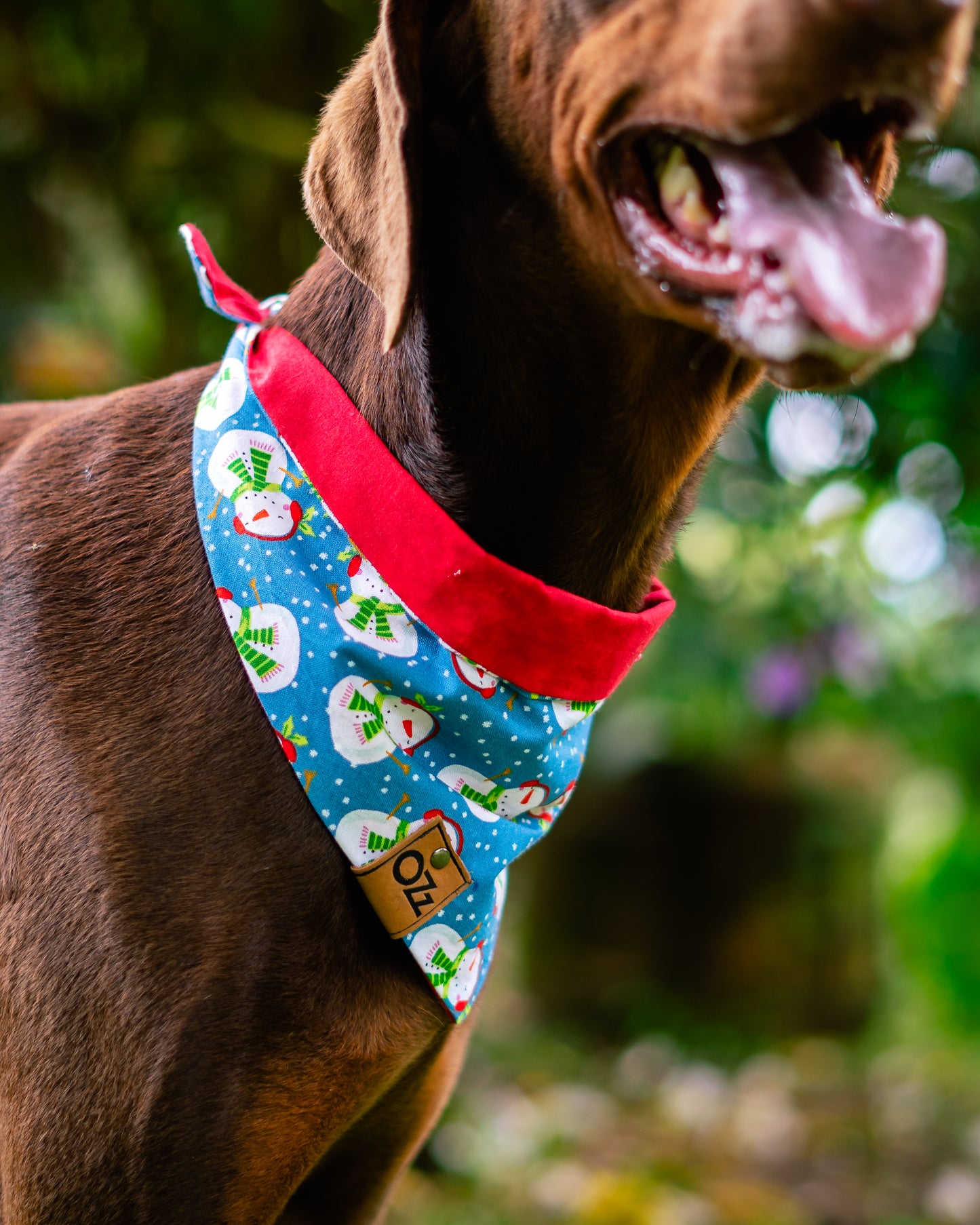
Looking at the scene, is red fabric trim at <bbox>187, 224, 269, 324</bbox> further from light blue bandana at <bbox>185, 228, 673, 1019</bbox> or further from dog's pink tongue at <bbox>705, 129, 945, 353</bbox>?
dog's pink tongue at <bbox>705, 129, 945, 353</bbox>

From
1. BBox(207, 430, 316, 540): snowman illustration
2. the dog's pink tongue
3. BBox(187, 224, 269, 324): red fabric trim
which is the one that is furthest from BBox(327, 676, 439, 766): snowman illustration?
the dog's pink tongue

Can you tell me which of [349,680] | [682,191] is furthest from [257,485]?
[682,191]

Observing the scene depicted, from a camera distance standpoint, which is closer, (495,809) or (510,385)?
(510,385)

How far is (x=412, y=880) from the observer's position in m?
1.59

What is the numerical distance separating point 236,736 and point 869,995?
4801 millimetres

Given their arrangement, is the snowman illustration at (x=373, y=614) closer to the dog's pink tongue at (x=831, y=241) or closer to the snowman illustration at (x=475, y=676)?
the snowman illustration at (x=475, y=676)

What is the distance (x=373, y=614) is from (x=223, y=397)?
380 millimetres

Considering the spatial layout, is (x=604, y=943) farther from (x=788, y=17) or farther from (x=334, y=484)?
(x=788, y=17)

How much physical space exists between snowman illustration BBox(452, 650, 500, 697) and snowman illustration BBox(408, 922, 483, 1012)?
0.32 metres

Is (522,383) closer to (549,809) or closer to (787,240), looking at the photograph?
(787,240)

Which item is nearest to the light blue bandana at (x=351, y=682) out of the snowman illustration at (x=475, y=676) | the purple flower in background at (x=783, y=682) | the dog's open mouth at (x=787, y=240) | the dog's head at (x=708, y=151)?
the snowman illustration at (x=475, y=676)

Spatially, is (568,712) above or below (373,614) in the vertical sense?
below

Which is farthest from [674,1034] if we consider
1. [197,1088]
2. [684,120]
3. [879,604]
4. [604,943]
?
[684,120]

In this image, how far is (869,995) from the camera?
557cm
